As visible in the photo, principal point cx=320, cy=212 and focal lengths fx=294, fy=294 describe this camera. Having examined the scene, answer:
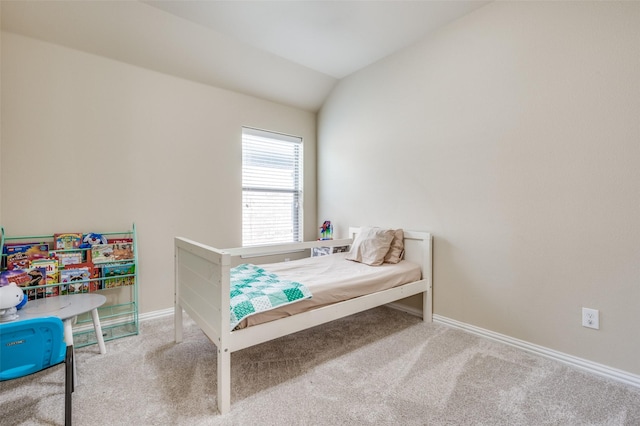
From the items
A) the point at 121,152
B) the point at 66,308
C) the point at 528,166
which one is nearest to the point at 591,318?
the point at 528,166

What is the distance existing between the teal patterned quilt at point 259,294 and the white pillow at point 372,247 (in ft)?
3.05

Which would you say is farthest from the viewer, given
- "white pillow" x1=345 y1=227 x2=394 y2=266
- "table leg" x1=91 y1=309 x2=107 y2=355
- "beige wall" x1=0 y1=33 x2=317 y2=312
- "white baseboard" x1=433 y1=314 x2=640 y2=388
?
"white pillow" x1=345 y1=227 x2=394 y2=266

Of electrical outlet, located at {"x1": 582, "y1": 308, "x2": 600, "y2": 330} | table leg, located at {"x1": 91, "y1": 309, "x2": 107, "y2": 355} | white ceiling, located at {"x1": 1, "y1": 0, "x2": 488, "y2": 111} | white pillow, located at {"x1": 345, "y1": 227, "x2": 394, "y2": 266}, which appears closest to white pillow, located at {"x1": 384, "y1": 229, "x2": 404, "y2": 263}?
white pillow, located at {"x1": 345, "y1": 227, "x2": 394, "y2": 266}

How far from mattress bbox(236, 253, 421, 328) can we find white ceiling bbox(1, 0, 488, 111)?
2017 mm

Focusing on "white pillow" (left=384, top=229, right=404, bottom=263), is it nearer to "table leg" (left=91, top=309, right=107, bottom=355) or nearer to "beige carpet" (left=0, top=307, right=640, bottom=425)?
"beige carpet" (left=0, top=307, right=640, bottom=425)

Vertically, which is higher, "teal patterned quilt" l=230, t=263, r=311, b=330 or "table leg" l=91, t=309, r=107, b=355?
"teal patterned quilt" l=230, t=263, r=311, b=330

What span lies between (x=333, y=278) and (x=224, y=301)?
2.84 feet

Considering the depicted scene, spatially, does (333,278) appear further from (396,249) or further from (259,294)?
(396,249)

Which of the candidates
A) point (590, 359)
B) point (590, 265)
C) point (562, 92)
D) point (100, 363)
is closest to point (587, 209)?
point (590, 265)

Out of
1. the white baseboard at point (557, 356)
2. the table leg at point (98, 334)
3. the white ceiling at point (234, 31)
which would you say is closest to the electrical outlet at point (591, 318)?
the white baseboard at point (557, 356)

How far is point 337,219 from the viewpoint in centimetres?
362

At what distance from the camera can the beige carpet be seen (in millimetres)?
1436

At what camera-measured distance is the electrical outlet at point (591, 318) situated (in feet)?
5.97

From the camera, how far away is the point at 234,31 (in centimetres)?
257
